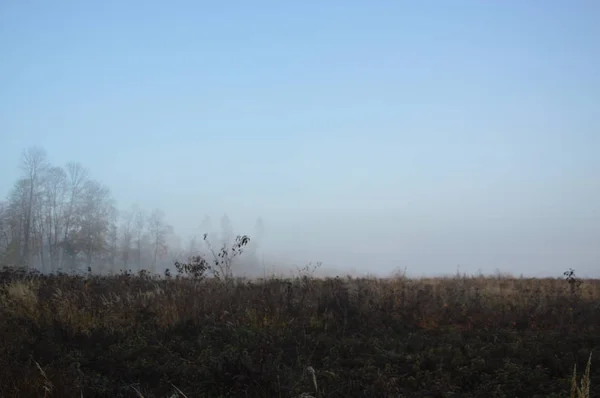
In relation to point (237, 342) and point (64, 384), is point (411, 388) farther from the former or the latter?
point (64, 384)

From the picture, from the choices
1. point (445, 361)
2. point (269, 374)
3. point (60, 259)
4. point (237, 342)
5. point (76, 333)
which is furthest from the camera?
point (60, 259)

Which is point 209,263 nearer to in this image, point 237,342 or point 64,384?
point 237,342

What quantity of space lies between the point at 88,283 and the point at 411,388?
9230 mm

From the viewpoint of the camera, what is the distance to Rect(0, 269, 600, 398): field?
565 centimetres

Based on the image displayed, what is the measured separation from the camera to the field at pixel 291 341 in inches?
222

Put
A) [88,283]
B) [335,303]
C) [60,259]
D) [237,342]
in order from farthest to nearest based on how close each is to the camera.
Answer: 1. [60,259]
2. [88,283]
3. [335,303]
4. [237,342]

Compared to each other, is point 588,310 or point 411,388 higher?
point 588,310

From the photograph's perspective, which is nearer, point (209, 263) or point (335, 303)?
point (335, 303)

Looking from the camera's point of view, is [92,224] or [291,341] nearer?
[291,341]

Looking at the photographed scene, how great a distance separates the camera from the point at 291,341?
7.72 meters

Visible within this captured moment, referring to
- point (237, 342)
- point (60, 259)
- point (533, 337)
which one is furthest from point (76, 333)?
point (60, 259)

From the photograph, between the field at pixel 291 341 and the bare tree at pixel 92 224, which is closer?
the field at pixel 291 341

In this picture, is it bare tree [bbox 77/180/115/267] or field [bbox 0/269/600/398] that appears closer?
field [bbox 0/269/600/398]

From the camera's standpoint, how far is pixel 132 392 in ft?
18.4
